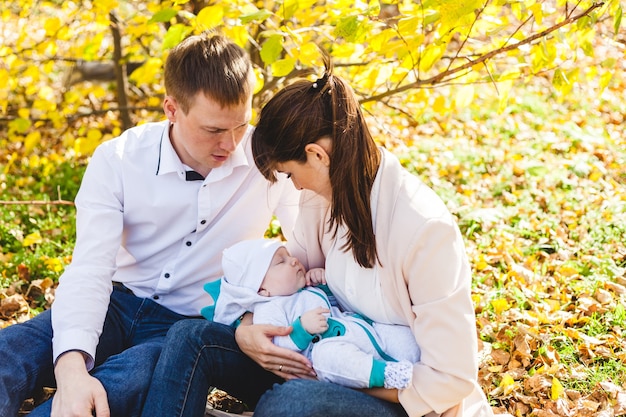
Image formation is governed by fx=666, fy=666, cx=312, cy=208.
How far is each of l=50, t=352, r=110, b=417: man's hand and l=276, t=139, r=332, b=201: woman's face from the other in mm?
933

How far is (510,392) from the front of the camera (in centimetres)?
270

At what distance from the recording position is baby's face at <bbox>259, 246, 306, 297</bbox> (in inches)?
93.0

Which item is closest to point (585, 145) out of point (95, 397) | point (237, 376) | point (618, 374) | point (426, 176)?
point (426, 176)

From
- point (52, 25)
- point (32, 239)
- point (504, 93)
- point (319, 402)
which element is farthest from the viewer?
point (32, 239)

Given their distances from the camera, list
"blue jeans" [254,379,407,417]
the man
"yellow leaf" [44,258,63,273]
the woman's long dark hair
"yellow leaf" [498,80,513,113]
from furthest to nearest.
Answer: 1. "yellow leaf" [44,258,63,273]
2. "yellow leaf" [498,80,513,113]
3. the man
4. the woman's long dark hair
5. "blue jeans" [254,379,407,417]

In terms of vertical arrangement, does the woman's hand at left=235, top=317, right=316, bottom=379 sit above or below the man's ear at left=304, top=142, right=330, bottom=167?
below

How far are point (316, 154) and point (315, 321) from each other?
1.75 feet

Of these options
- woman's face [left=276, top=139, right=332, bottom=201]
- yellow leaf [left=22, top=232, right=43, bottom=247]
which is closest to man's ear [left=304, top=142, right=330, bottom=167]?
woman's face [left=276, top=139, right=332, bottom=201]

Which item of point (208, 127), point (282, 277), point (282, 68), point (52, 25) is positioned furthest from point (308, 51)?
point (52, 25)

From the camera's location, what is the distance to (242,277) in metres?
2.39

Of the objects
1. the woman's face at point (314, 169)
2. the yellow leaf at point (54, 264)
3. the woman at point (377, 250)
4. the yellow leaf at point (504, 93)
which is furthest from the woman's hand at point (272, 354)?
the yellow leaf at point (54, 264)

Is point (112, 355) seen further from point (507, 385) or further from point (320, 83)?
point (507, 385)

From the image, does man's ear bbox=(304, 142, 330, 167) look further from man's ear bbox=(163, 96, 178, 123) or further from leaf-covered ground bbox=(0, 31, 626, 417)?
leaf-covered ground bbox=(0, 31, 626, 417)

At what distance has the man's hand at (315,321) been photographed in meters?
2.13
